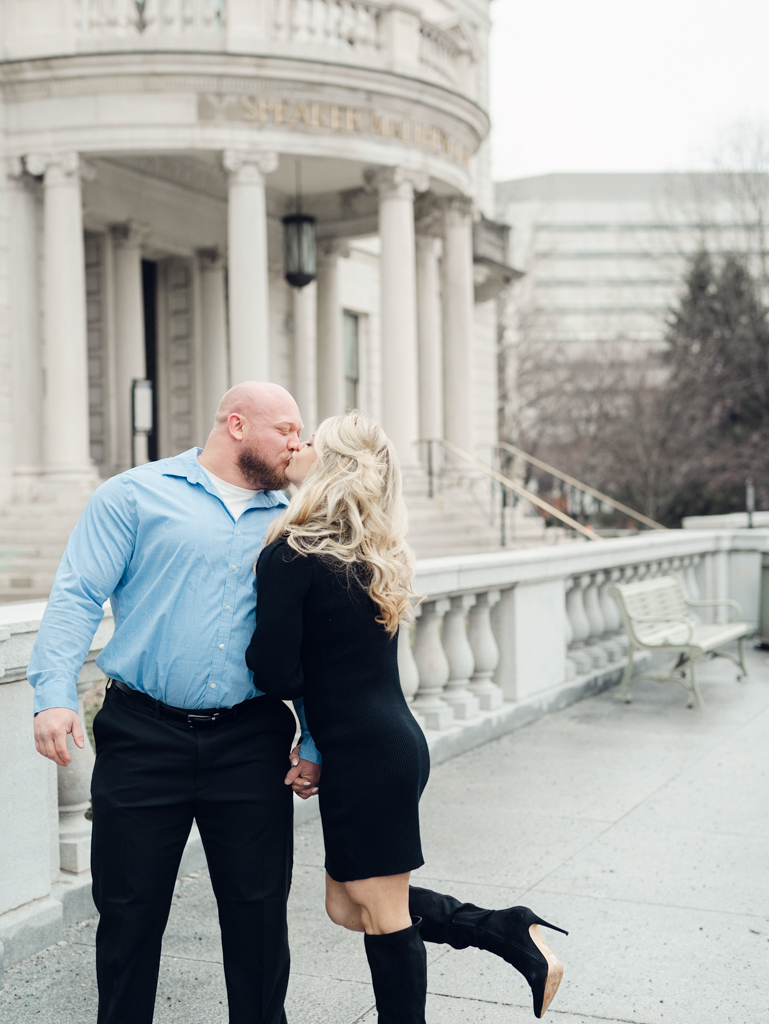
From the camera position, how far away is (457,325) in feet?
61.5

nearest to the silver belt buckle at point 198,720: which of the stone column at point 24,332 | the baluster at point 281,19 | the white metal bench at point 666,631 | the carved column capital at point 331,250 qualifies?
the white metal bench at point 666,631

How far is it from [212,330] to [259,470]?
16.8 metres

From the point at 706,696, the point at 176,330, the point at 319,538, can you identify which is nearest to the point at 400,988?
the point at 319,538

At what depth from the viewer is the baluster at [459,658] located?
263 inches

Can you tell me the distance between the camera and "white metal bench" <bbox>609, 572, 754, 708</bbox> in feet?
26.6

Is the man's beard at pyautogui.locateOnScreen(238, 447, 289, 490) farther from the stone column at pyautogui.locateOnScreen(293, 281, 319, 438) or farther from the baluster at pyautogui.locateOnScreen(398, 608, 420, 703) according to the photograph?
the stone column at pyautogui.locateOnScreen(293, 281, 319, 438)

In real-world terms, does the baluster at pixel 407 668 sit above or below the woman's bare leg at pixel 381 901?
below

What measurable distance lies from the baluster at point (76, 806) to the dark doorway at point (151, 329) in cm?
1512

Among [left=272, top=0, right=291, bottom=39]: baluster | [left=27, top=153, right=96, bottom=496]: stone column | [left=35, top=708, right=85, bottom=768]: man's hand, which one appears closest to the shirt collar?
[left=35, top=708, right=85, bottom=768]: man's hand

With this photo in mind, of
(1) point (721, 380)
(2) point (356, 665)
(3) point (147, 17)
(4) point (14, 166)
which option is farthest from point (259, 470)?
(1) point (721, 380)

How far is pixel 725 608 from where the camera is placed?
12.2m

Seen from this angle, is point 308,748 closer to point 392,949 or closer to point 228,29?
point 392,949

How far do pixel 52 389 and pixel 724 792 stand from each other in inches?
439

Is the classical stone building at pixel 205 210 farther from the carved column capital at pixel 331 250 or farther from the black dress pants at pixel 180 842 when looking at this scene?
the black dress pants at pixel 180 842
